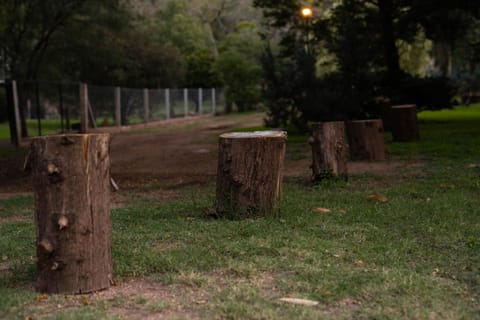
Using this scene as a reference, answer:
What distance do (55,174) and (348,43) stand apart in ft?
46.6

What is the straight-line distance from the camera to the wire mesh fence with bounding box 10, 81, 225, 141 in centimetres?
2194

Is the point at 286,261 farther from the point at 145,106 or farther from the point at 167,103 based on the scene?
the point at 167,103

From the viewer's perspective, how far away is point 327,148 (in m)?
9.07

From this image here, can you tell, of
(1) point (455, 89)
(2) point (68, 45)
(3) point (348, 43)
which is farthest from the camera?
(2) point (68, 45)

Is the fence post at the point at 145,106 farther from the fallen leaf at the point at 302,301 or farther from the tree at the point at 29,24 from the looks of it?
the fallen leaf at the point at 302,301

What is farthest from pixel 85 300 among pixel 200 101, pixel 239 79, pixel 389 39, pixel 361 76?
pixel 239 79

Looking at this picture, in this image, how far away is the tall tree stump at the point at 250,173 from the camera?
6.48m

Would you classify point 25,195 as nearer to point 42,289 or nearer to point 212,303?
point 42,289

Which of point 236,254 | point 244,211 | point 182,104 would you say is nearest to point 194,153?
point 244,211

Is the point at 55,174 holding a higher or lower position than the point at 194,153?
higher

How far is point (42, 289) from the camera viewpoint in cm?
449

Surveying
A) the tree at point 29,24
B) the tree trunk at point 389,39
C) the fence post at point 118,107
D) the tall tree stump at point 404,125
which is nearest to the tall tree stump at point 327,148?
the tall tree stump at point 404,125

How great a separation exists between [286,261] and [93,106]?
2089 cm

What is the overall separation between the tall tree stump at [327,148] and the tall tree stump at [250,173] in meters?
2.49
